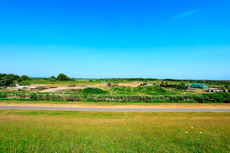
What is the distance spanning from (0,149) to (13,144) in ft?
1.64

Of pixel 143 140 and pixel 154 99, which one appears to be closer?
pixel 143 140

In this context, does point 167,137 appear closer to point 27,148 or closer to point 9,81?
point 27,148

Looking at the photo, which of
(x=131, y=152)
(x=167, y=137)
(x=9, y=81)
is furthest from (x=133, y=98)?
(x=9, y=81)

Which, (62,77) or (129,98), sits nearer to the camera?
(129,98)

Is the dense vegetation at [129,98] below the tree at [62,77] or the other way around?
below

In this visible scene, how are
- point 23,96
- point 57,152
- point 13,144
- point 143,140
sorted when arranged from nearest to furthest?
point 57,152 → point 13,144 → point 143,140 → point 23,96

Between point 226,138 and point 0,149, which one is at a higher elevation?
point 0,149

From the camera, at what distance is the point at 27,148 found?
5770 millimetres

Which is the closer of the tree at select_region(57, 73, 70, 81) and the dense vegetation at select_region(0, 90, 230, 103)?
the dense vegetation at select_region(0, 90, 230, 103)

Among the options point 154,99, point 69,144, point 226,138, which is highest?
point 69,144

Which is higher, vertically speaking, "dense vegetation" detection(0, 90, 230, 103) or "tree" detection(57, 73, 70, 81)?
"tree" detection(57, 73, 70, 81)

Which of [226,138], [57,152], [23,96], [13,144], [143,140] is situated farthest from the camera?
[23,96]

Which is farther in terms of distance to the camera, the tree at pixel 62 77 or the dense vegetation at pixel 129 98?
the tree at pixel 62 77

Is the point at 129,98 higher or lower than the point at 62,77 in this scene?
lower
